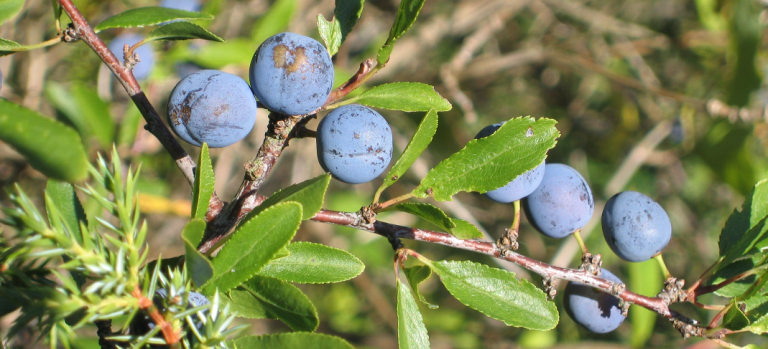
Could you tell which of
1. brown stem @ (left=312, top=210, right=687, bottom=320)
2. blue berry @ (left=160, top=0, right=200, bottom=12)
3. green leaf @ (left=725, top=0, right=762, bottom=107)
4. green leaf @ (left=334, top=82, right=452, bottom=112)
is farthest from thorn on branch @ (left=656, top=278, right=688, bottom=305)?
blue berry @ (left=160, top=0, right=200, bottom=12)

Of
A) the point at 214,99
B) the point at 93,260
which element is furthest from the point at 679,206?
the point at 93,260

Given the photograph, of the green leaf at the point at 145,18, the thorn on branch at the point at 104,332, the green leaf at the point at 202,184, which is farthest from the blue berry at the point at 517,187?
the thorn on branch at the point at 104,332

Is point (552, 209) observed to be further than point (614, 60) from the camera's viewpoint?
No

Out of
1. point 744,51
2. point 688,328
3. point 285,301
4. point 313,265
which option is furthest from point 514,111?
point 285,301

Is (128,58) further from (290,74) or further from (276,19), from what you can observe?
(276,19)

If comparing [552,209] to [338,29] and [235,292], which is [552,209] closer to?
[338,29]

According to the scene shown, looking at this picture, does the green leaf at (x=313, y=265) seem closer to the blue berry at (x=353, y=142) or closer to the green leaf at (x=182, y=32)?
the blue berry at (x=353, y=142)
